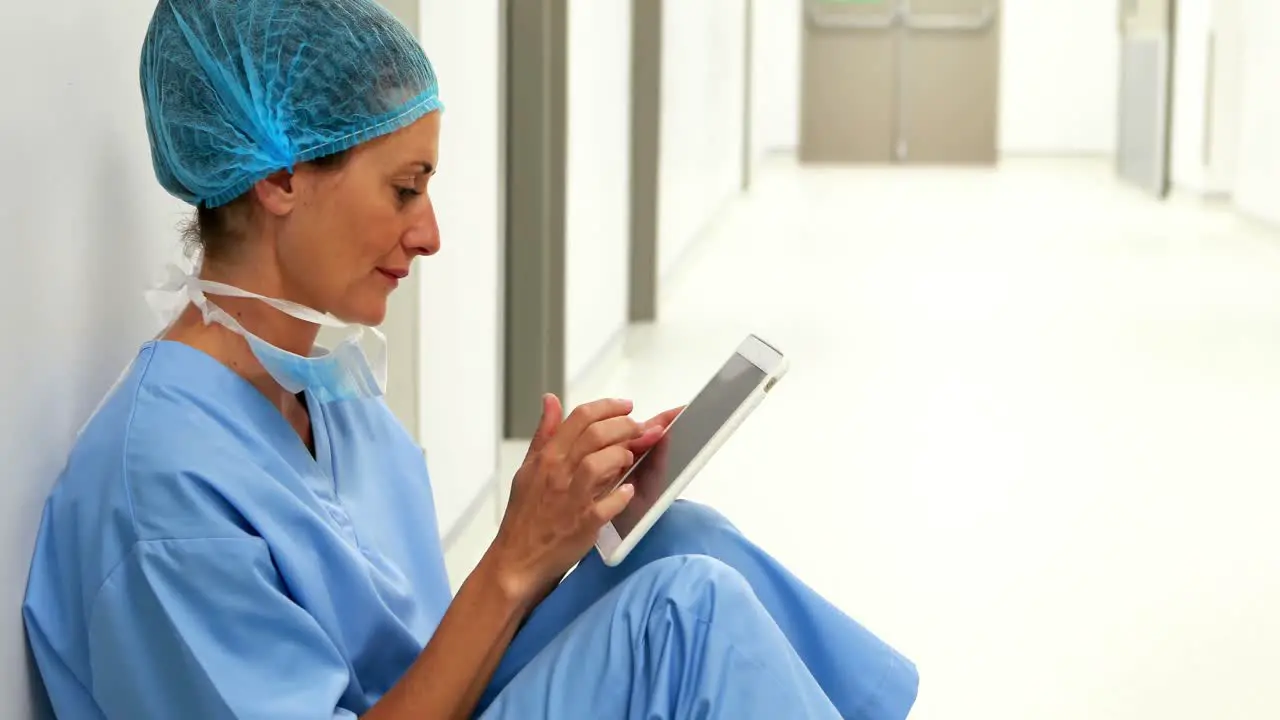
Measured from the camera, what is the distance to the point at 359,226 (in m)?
1.46

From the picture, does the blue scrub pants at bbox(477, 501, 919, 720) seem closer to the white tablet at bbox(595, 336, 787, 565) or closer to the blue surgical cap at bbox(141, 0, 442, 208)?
the white tablet at bbox(595, 336, 787, 565)

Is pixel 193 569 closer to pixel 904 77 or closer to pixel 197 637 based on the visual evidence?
pixel 197 637

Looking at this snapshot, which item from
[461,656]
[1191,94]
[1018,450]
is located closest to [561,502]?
[461,656]

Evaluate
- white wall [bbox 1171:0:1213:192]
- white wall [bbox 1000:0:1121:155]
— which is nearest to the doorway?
white wall [bbox 1171:0:1213:192]

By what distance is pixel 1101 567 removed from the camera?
342cm

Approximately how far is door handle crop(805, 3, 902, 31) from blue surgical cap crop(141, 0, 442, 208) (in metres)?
12.5

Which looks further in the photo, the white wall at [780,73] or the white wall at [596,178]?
the white wall at [780,73]

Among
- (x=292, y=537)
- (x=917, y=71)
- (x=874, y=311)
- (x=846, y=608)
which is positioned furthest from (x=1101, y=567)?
(x=917, y=71)

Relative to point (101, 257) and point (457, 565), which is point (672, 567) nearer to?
point (101, 257)

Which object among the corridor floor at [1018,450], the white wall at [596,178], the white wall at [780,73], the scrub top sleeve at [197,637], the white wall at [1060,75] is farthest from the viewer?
the white wall at [780,73]

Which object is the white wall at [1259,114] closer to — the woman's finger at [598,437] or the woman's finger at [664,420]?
the woman's finger at [664,420]

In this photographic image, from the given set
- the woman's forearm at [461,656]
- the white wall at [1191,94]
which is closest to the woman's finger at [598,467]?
the woman's forearm at [461,656]

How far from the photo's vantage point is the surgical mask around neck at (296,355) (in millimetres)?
1473

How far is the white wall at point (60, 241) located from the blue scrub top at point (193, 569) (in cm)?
4
